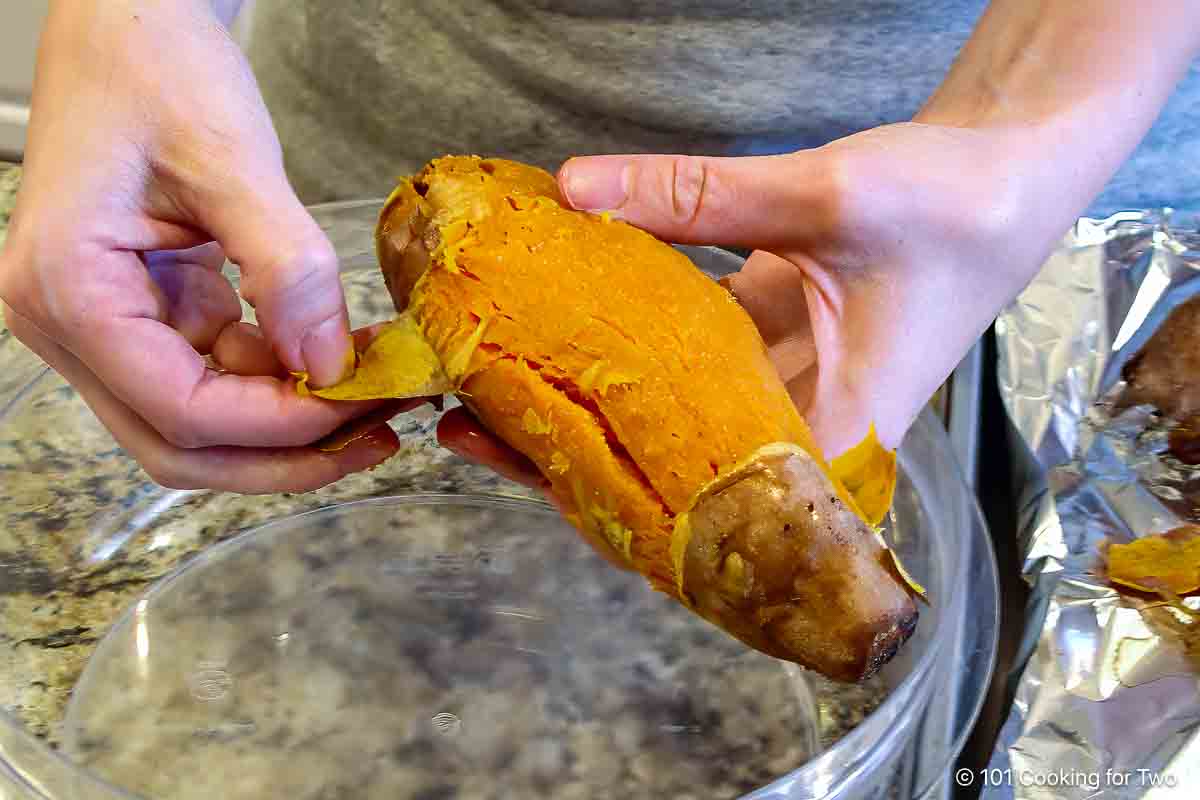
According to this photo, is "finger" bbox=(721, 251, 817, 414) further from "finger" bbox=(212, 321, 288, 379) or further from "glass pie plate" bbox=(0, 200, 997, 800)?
"finger" bbox=(212, 321, 288, 379)

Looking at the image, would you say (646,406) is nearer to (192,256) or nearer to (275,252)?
(275,252)

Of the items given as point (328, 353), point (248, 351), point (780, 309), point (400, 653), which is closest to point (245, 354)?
point (248, 351)

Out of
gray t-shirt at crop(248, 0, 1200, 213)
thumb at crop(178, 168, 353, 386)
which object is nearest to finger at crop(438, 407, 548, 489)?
thumb at crop(178, 168, 353, 386)

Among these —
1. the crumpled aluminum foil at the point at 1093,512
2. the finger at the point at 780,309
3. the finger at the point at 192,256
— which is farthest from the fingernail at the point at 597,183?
the crumpled aluminum foil at the point at 1093,512

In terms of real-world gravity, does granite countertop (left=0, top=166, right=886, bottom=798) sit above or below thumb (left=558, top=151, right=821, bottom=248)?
below

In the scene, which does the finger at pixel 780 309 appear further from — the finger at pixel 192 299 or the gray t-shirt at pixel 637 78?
the finger at pixel 192 299

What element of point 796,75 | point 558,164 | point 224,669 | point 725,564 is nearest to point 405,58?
point 558,164

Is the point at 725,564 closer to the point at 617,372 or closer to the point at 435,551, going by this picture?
the point at 617,372
